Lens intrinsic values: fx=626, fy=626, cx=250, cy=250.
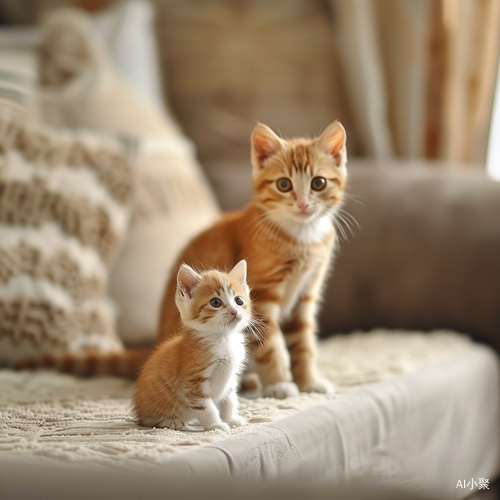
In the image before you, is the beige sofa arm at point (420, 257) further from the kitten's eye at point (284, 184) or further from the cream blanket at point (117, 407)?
the kitten's eye at point (284, 184)

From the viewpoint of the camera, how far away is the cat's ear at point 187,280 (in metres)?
0.87

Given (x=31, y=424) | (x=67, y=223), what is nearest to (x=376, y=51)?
(x=67, y=223)

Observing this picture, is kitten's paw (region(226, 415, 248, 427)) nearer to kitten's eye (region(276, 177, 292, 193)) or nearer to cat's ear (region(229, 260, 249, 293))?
cat's ear (region(229, 260, 249, 293))

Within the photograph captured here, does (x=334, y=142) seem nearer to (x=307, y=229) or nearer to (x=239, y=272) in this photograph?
(x=307, y=229)

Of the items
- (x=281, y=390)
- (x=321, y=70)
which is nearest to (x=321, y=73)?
(x=321, y=70)

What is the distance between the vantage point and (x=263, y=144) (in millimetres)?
1022

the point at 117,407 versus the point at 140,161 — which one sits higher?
the point at 140,161

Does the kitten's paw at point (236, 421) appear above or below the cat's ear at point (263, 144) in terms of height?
below

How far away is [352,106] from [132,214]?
1.10 meters

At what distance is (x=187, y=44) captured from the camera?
2217 mm

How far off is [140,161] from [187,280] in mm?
845

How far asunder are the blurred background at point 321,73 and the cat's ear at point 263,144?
0.73 metres

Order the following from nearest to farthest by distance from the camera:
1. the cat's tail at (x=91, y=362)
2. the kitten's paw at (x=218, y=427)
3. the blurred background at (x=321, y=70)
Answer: the kitten's paw at (x=218, y=427)
the cat's tail at (x=91, y=362)
the blurred background at (x=321, y=70)

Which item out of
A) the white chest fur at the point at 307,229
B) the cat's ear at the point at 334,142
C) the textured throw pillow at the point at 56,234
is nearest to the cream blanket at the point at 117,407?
the textured throw pillow at the point at 56,234
